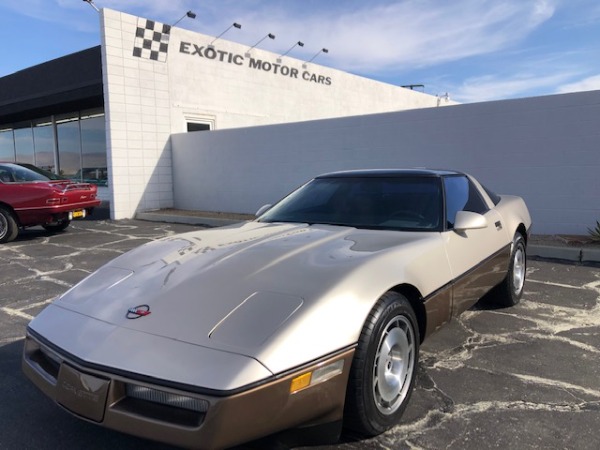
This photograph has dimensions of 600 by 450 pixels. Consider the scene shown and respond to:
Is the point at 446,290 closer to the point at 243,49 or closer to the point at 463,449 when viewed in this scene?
the point at 463,449

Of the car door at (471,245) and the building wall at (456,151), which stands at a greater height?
the building wall at (456,151)

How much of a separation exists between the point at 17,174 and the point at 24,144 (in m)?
12.2

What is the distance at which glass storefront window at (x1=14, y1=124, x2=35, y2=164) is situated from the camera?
19.2 metres

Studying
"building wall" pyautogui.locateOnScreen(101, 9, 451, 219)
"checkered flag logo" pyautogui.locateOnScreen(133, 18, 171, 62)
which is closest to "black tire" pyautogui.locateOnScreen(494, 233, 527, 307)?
"building wall" pyautogui.locateOnScreen(101, 9, 451, 219)

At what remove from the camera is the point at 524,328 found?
4.14m

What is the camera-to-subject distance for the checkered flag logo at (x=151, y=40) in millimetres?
12414

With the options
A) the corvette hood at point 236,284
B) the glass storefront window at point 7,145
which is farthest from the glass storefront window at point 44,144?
the corvette hood at point 236,284

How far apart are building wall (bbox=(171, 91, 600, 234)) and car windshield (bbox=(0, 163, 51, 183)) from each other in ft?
14.8

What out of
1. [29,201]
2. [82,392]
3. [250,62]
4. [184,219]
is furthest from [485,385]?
[250,62]

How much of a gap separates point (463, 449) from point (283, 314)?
1.19m

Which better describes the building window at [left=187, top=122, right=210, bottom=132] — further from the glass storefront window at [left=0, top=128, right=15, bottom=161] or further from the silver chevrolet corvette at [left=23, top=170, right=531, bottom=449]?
the silver chevrolet corvette at [left=23, top=170, right=531, bottom=449]

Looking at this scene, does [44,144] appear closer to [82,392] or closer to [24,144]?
[24,144]

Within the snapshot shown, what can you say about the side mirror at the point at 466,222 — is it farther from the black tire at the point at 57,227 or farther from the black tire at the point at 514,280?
the black tire at the point at 57,227

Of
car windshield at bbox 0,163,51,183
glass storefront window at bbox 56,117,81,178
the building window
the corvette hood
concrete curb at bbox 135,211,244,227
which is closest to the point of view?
the corvette hood
